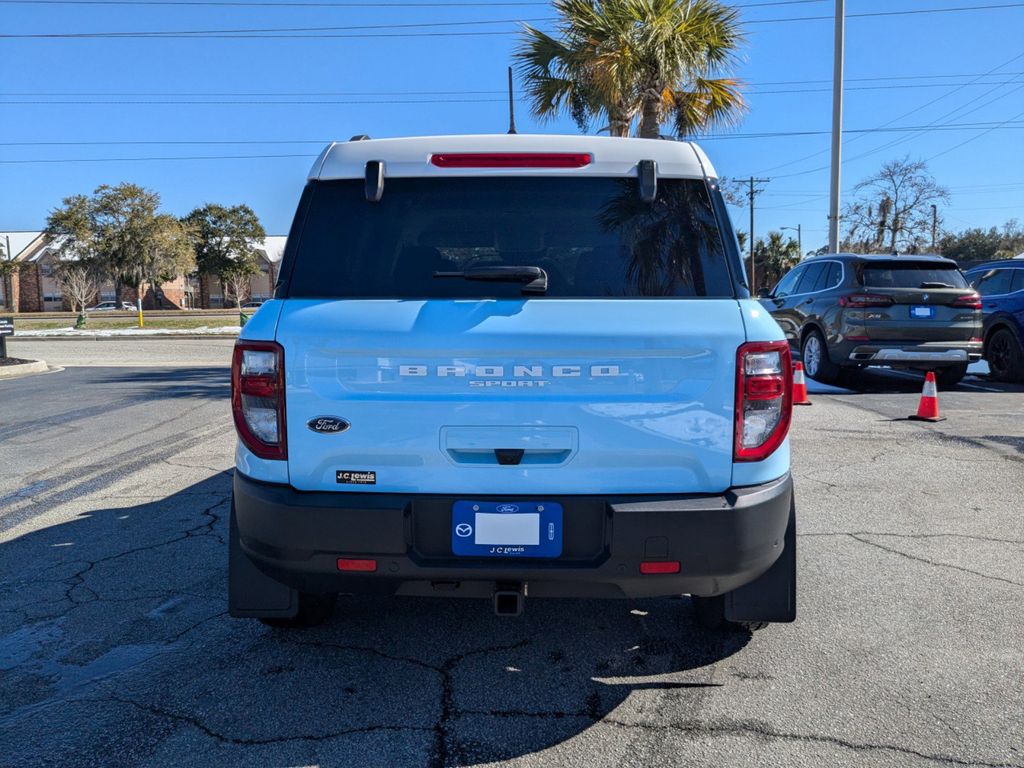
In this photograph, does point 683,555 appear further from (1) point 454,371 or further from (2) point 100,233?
(2) point 100,233

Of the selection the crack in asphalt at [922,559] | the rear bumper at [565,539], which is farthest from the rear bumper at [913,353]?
the rear bumper at [565,539]

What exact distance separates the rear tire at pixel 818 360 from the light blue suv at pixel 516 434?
29.5 feet

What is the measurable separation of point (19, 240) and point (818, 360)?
270 feet

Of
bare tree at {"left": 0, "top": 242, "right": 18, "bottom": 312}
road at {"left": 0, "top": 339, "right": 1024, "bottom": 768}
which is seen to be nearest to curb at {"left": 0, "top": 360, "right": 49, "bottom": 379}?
road at {"left": 0, "top": 339, "right": 1024, "bottom": 768}

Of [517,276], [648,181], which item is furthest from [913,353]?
[517,276]

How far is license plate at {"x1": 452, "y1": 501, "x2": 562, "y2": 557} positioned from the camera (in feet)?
8.43

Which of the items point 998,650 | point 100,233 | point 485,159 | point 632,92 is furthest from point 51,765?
point 100,233

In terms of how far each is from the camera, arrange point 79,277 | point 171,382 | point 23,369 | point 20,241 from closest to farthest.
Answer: point 171,382 → point 23,369 → point 79,277 → point 20,241

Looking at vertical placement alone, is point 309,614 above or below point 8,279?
below

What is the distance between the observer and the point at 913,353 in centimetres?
1030

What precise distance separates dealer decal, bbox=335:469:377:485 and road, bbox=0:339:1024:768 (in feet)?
2.71

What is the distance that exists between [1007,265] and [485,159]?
12065 millimetres

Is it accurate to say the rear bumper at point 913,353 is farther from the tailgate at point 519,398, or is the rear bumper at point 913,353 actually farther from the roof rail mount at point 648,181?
the tailgate at point 519,398

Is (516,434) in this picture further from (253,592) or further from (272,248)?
(272,248)
